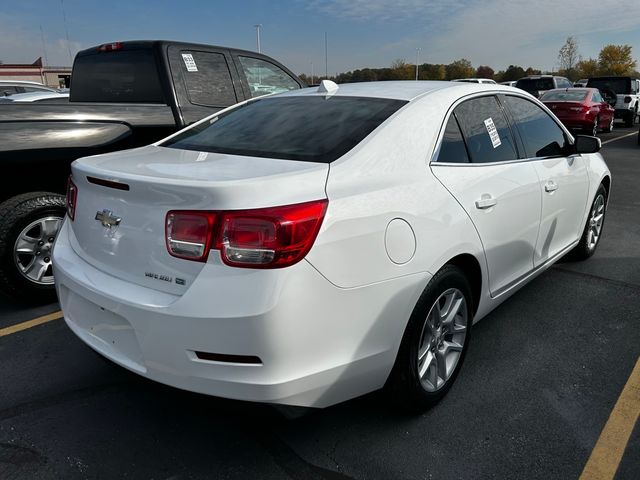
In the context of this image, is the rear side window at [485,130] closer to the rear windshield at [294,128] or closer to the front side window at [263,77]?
the rear windshield at [294,128]

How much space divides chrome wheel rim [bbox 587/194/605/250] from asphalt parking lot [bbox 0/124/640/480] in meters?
1.38

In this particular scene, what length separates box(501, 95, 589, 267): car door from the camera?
133 inches

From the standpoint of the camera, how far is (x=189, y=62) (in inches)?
187

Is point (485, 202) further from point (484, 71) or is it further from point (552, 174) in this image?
point (484, 71)

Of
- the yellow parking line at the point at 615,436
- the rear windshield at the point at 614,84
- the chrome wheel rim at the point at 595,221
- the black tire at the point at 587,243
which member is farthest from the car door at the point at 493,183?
the rear windshield at the point at 614,84

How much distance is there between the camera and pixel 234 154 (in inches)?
94.9

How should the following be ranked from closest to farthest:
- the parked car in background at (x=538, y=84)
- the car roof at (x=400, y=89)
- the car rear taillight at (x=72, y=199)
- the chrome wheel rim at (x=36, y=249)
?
the car rear taillight at (x=72, y=199)
the car roof at (x=400, y=89)
the chrome wheel rim at (x=36, y=249)
the parked car in background at (x=538, y=84)

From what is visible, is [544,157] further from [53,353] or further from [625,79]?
[625,79]

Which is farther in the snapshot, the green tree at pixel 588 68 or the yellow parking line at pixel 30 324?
the green tree at pixel 588 68

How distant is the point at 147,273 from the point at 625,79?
23535 mm

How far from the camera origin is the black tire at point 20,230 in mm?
3625

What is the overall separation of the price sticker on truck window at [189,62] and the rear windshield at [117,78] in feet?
0.92

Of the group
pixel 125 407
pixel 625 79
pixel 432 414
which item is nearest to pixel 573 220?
pixel 432 414

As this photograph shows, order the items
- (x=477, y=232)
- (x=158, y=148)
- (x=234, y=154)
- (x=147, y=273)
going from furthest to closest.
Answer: (x=158, y=148) → (x=477, y=232) → (x=234, y=154) → (x=147, y=273)
